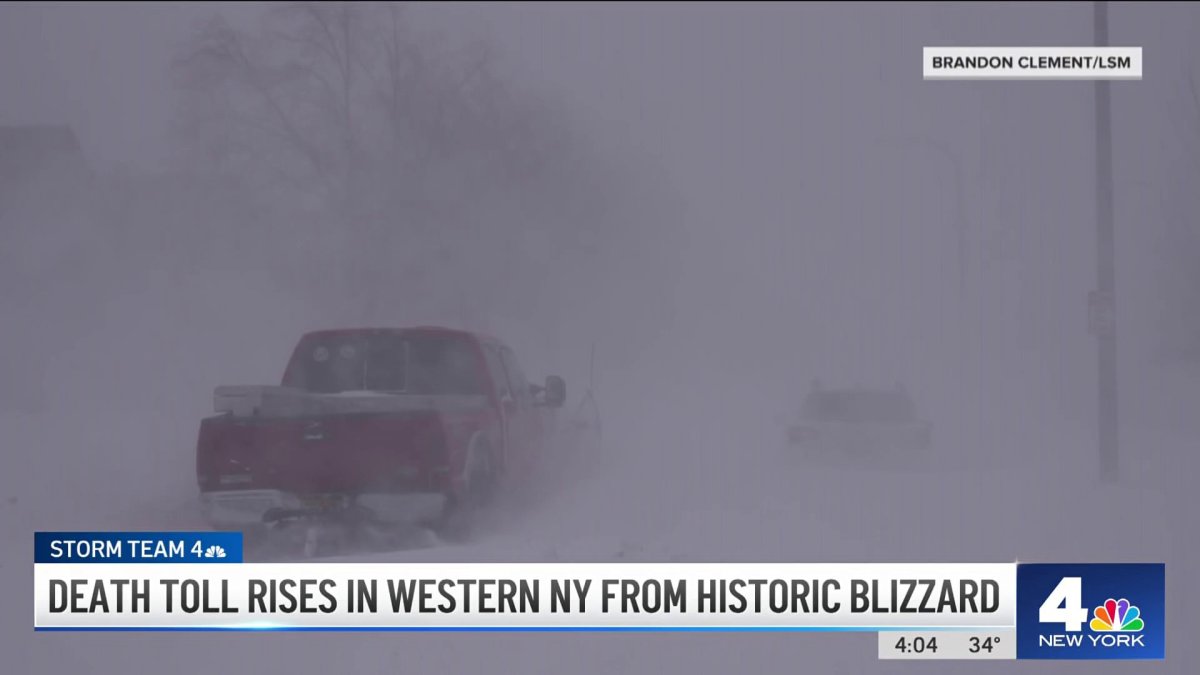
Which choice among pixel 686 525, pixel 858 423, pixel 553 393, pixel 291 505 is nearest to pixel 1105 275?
pixel 858 423

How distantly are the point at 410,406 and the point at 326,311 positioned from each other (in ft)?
42.1

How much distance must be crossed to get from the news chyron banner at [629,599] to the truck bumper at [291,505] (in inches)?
77.4

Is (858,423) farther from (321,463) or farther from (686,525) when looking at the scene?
(321,463)

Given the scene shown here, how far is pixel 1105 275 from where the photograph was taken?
38.0 feet

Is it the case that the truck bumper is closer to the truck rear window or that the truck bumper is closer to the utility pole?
the truck rear window

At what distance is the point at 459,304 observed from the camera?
73.5 ft

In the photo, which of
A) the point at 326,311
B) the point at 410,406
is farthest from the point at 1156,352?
the point at 410,406

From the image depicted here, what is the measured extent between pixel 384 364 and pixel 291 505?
252 cm

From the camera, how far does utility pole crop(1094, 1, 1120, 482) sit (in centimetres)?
1148

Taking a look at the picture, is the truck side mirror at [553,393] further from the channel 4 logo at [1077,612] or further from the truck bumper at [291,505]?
the channel 4 logo at [1077,612]

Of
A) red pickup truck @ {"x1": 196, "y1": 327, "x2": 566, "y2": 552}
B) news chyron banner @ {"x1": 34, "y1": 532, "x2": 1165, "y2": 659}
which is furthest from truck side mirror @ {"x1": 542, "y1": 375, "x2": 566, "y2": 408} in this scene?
news chyron banner @ {"x1": 34, "y1": 532, "x2": 1165, "y2": 659}

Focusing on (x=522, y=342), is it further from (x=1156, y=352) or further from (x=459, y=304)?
(x=1156, y=352)

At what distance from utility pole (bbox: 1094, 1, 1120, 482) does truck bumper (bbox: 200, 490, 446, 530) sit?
289 inches

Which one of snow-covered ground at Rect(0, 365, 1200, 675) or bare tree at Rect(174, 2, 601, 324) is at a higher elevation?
bare tree at Rect(174, 2, 601, 324)
